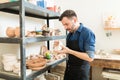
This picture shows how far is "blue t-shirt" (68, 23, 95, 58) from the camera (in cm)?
150

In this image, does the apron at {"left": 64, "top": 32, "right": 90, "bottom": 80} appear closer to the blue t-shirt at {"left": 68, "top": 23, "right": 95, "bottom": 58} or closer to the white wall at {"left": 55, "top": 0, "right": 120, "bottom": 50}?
the blue t-shirt at {"left": 68, "top": 23, "right": 95, "bottom": 58}

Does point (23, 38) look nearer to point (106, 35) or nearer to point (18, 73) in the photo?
point (18, 73)

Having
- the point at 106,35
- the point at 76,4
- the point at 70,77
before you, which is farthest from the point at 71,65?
the point at 76,4

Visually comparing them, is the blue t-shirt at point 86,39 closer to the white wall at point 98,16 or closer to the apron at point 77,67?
the apron at point 77,67

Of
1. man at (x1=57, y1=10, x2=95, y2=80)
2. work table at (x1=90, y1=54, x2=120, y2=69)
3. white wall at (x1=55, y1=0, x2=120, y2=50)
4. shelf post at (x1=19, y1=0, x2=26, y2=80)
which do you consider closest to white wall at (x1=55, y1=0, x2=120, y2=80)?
white wall at (x1=55, y1=0, x2=120, y2=50)

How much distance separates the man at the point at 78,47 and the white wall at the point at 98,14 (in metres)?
1.34

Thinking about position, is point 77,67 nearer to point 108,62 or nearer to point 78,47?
point 78,47

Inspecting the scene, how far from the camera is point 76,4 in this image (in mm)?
3082

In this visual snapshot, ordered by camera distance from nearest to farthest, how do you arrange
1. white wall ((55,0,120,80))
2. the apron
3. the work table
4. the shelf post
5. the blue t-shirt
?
the shelf post, the blue t-shirt, the apron, the work table, white wall ((55,0,120,80))

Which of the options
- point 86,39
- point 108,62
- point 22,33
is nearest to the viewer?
point 22,33

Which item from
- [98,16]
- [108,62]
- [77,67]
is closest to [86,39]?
[77,67]

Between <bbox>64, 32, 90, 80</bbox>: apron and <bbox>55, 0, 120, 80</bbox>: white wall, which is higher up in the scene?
<bbox>55, 0, 120, 80</bbox>: white wall

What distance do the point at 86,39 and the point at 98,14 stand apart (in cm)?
153

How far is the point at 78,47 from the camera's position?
1.62 metres
